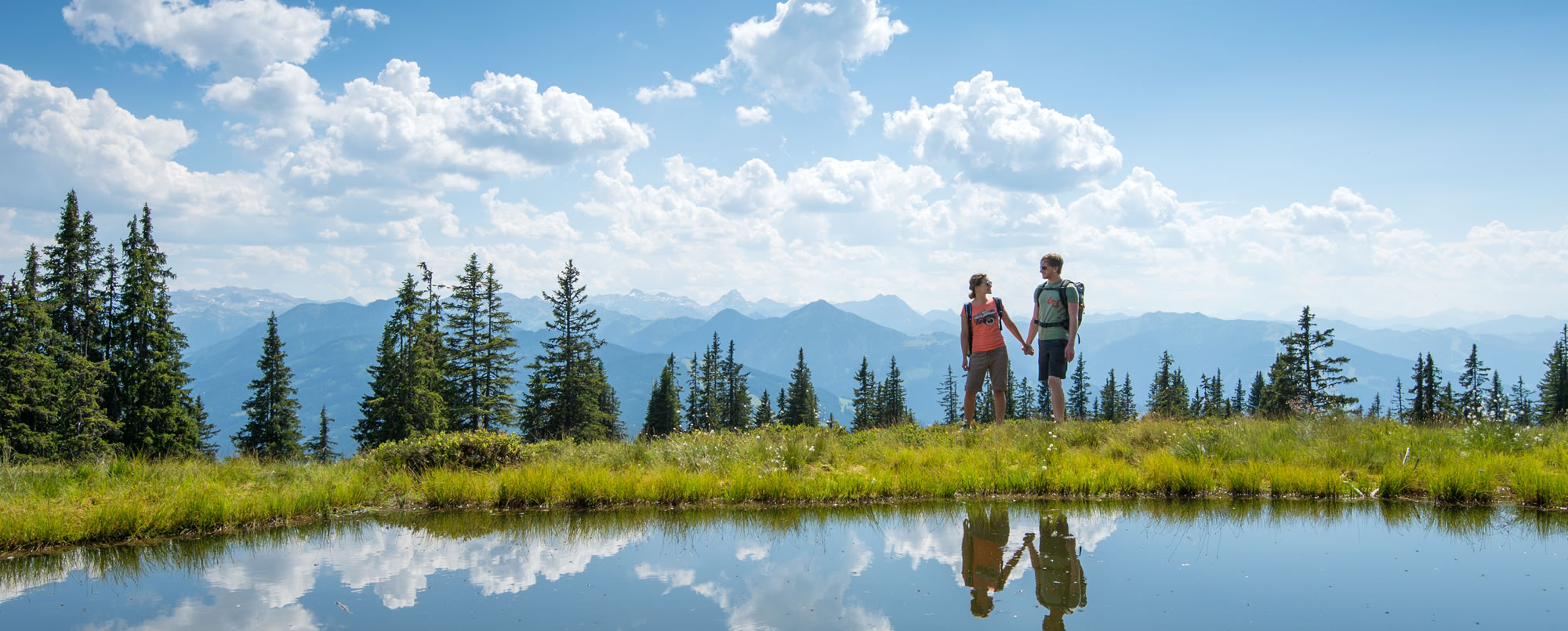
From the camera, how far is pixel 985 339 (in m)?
11.1

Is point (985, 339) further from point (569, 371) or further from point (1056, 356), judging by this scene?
point (569, 371)

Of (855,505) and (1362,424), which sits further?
(1362,424)

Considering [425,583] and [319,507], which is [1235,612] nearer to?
[425,583]

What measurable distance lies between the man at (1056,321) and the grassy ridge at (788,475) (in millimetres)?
1210

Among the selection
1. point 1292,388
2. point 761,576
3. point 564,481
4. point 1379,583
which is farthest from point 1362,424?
point 1292,388

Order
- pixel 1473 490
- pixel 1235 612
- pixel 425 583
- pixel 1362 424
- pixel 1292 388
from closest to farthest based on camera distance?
pixel 1235 612 < pixel 425 583 < pixel 1473 490 < pixel 1362 424 < pixel 1292 388

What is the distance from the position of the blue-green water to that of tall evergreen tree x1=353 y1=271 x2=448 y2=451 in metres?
36.9

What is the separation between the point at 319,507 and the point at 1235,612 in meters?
7.44

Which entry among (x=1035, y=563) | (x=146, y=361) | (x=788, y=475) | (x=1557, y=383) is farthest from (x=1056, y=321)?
(x=1557, y=383)

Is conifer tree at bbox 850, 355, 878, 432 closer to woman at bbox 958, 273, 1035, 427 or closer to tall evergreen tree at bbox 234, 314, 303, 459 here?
tall evergreen tree at bbox 234, 314, 303, 459

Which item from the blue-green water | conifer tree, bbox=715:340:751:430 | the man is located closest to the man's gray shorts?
the man

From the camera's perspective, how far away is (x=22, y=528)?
5.77 meters

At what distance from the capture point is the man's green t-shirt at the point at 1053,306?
10836 mm

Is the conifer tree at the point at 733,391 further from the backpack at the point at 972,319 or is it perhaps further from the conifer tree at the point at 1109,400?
the backpack at the point at 972,319
